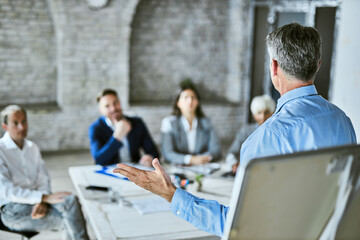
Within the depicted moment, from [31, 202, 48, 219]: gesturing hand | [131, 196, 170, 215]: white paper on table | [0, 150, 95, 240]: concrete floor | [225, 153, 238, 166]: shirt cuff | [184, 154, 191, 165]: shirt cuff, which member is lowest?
[0, 150, 95, 240]: concrete floor

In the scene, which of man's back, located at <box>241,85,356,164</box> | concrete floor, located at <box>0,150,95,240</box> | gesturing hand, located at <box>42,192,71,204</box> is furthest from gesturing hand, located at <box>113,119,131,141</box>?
man's back, located at <box>241,85,356,164</box>

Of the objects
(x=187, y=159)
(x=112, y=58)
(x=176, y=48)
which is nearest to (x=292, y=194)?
(x=187, y=159)

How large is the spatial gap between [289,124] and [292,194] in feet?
1.14

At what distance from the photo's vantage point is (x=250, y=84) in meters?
7.51

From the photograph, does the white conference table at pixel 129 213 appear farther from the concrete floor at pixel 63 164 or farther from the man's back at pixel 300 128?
the concrete floor at pixel 63 164

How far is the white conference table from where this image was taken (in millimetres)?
2086

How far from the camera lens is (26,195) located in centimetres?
268

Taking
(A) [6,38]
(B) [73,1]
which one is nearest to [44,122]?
(A) [6,38]

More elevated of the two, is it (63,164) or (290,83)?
(290,83)

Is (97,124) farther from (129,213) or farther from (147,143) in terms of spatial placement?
(129,213)

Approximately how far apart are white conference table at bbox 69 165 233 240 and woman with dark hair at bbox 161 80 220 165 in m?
0.86

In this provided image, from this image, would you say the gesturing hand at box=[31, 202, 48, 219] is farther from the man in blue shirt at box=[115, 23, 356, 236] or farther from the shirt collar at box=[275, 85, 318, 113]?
the shirt collar at box=[275, 85, 318, 113]

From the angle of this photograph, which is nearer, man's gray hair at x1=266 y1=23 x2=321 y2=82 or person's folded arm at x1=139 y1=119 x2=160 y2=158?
man's gray hair at x1=266 y1=23 x2=321 y2=82

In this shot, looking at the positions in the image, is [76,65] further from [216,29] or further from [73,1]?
[216,29]
